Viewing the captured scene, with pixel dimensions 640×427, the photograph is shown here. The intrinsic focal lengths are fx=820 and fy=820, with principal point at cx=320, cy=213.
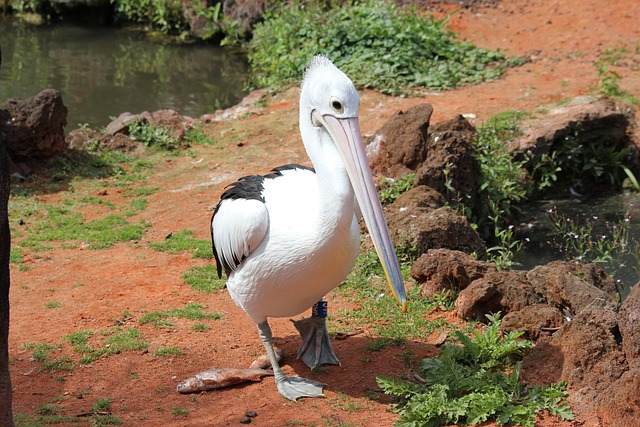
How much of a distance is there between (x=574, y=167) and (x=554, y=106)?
1028mm

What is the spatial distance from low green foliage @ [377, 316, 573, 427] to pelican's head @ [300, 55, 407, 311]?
0.64m

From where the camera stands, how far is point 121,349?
17.0ft

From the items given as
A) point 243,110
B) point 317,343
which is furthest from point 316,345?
point 243,110

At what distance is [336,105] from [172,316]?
2245 millimetres

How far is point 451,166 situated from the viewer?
279 inches

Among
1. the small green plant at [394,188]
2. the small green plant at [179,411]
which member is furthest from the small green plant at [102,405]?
the small green plant at [394,188]

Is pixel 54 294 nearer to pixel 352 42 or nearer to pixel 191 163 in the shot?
pixel 191 163

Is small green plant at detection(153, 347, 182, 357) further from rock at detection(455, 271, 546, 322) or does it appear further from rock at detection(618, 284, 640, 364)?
rock at detection(618, 284, 640, 364)

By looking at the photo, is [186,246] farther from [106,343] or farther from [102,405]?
[102,405]

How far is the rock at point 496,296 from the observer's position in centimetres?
525

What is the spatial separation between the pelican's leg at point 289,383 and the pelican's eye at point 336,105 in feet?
4.32

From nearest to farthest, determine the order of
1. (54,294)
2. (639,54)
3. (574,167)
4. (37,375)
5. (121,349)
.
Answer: (37,375) < (121,349) < (54,294) < (574,167) < (639,54)

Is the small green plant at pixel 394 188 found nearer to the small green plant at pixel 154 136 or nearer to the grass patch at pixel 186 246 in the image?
the grass patch at pixel 186 246

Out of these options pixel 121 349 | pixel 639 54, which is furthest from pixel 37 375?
pixel 639 54
